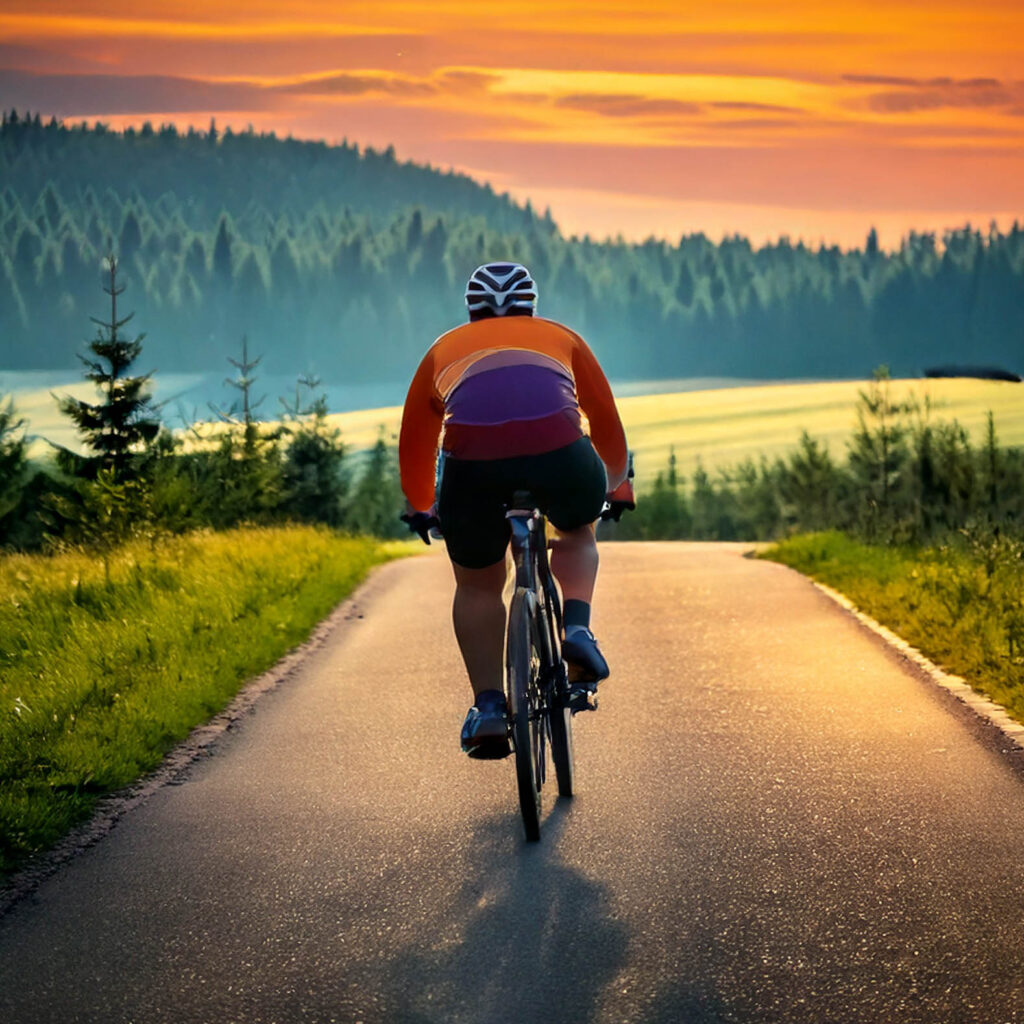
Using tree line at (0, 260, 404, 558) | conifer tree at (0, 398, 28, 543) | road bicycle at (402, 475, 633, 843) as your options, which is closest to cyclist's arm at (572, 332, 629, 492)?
road bicycle at (402, 475, 633, 843)

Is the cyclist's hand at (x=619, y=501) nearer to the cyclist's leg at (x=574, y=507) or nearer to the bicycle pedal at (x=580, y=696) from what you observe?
the cyclist's leg at (x=574, y=507)

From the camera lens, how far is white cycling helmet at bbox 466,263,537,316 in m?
5.70

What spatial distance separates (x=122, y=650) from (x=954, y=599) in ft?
20.9

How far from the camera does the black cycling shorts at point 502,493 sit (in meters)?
5.38

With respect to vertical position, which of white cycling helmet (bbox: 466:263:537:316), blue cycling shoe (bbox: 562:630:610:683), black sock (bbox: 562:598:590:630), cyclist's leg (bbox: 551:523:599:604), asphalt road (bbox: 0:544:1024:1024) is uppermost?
white cycling helmet (bbox: 466:263:537:316)

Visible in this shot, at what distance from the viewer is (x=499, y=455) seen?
5355mm

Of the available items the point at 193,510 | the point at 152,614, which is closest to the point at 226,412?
the point at 193,510

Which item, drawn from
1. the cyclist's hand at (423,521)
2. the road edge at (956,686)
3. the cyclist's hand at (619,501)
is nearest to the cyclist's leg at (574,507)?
the cyclist's hand at (619,501)

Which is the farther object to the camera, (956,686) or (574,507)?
(956,686)

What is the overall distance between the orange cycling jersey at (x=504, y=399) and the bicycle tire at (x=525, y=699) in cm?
58

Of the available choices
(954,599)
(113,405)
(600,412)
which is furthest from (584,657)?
(113,405)

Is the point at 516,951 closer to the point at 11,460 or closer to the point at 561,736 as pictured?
the point at 561,736

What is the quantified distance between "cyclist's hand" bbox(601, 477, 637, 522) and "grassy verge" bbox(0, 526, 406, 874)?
2.38m

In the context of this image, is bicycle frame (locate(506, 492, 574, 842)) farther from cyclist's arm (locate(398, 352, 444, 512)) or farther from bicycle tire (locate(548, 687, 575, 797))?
→ cyclist's arm (locate(398, 352, 444, 512))
